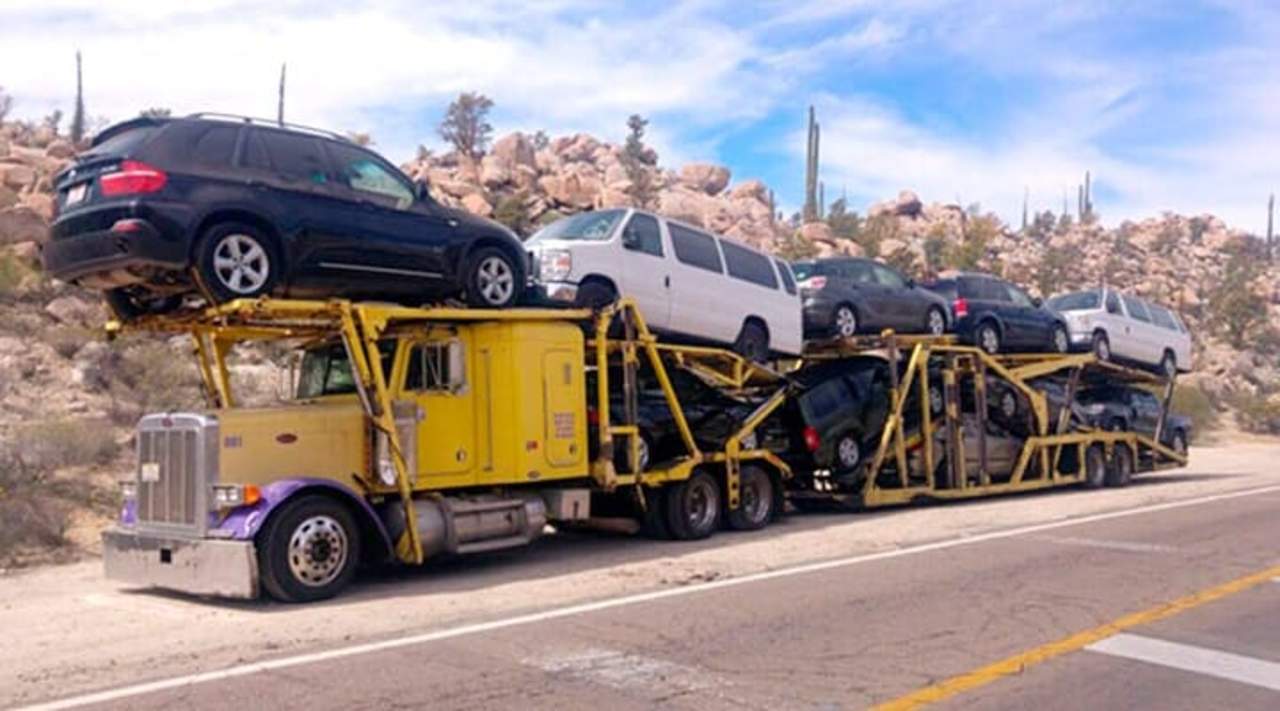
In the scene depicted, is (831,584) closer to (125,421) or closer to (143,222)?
(143,222)

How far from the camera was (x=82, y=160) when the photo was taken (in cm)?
1084

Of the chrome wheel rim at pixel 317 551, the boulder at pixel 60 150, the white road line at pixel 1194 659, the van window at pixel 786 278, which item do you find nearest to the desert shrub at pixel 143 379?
the van window at pixel 786 278

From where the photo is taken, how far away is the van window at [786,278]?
17.7 meters

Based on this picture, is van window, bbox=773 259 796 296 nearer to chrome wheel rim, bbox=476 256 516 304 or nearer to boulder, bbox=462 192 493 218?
chrome wheel rim, bbox=476 256 516 304

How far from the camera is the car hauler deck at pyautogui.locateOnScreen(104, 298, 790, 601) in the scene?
10.6 metres

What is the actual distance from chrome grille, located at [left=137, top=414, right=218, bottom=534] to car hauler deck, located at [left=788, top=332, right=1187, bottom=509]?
929 centimetres

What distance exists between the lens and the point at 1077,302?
24156mm

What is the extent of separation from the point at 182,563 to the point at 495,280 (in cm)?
400

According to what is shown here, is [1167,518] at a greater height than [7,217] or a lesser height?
lesser

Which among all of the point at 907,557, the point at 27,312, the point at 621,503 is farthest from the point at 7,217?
the point at 907,557

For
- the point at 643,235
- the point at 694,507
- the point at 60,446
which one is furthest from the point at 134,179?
the point at 60,446

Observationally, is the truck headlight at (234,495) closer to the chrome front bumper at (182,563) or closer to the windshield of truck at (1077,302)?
the chrome front bumper at (182,563)

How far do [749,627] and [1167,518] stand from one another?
9.32m

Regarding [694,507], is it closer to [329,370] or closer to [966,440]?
[329,370]
